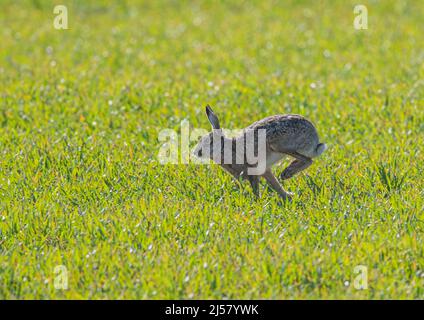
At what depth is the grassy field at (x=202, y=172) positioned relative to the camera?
551cm

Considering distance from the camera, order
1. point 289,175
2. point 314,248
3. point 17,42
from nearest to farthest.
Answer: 1. point 314,248
2. point 289,175
3. point 17,42

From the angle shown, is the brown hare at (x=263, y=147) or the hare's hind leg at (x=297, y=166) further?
the hare's hind leg at (x=297, y=166)

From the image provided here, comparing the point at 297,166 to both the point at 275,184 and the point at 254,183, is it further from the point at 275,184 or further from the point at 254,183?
the point at 254,183

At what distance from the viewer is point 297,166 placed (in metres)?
7.12

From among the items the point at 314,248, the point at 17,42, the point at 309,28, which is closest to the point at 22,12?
the point at 17,42

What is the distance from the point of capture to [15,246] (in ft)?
19.7

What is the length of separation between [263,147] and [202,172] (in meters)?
0.84

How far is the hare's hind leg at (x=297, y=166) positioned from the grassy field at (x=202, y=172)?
153mm

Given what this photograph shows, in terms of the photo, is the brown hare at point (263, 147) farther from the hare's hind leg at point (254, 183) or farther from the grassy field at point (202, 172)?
the grassy field at point (202, 172)

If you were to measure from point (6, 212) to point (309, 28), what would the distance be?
35.0 ft

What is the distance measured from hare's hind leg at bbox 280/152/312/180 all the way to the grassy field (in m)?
0.15

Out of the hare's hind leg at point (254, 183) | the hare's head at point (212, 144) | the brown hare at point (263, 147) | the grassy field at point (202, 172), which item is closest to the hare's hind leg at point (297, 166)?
the brown hare at point (263, 147)

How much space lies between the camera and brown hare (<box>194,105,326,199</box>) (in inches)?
273
